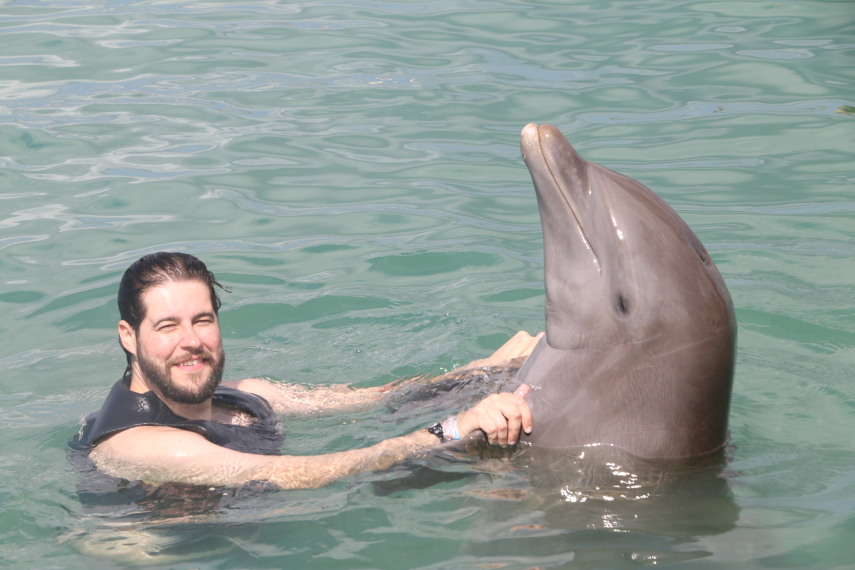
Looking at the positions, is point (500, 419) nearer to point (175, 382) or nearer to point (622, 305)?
point (622, 305)

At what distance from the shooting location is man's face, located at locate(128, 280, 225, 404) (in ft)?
17.7

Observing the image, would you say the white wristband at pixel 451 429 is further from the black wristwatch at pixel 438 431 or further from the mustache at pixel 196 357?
the mustache at pixel 196 357

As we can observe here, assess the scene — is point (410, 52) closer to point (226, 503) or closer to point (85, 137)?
point (85, 137)

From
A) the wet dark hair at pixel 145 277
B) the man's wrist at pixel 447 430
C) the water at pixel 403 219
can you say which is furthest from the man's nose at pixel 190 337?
the man's wrist at pixel 447 430

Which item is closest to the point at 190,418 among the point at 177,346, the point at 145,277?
the point at 177,346

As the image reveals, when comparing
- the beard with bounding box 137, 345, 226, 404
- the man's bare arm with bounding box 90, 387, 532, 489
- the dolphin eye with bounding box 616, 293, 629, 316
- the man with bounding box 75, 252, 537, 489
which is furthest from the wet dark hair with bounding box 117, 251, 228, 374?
the dolphin eye with bounding box 616, 293, 629, 316

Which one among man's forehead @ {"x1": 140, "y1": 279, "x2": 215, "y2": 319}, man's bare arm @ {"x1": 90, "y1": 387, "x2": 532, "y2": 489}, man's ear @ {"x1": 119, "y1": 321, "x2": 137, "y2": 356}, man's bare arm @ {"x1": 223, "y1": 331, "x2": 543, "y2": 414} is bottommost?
man's bare arm @ {"x1": 223, "y1": 331, "x2": 543, "y2": 414}

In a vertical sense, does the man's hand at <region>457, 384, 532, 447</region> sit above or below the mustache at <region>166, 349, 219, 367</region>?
below

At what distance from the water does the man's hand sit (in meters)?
0.20

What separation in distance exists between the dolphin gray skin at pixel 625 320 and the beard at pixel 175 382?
1.57 metres

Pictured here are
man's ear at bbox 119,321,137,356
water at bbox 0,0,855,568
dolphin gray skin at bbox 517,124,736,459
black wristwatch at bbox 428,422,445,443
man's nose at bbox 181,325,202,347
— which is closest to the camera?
dolphin gray skin at bbox 517,124,736,459

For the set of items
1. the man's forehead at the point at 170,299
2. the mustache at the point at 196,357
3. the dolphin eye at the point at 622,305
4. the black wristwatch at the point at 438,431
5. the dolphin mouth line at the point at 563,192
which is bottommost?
the black wristwatch at the point at 438,431

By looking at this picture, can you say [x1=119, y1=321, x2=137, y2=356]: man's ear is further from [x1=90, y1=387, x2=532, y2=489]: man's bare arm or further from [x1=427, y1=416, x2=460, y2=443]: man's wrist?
[x1=427, y1=416, x2=460, y2=443]: man's wrist

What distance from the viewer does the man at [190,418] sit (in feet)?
16.5
